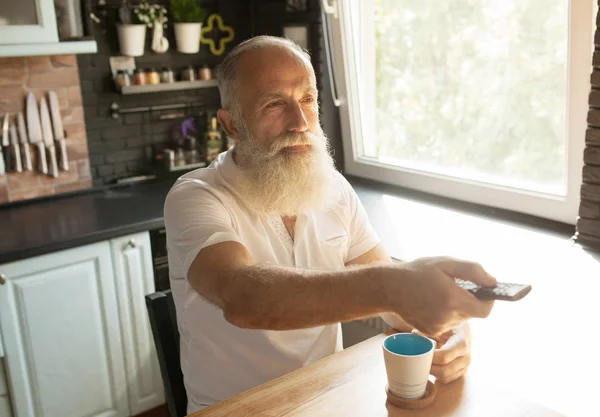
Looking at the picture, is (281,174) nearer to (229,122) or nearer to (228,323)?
(229,122)

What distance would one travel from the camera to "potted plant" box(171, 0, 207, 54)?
111 inches

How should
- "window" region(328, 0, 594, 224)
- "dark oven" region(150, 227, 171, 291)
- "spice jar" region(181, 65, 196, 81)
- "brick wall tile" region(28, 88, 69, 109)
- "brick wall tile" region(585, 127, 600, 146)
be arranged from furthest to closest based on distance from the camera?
"spice jar" region(181, 65, 196, 81) < "brick wall tile" region(28, 88, 69, 109) < "dark oven" region(150, 227, 171, 291) < "window" region(328, 0, 594, 224) < "brick wall tile" region(585, 127, 600, 146)

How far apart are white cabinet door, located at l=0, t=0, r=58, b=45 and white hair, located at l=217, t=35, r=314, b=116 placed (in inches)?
43.7

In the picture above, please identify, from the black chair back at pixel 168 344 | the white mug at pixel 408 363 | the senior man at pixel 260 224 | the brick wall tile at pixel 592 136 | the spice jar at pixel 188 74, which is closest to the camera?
the white mug at pixel 408 363

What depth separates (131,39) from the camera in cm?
270

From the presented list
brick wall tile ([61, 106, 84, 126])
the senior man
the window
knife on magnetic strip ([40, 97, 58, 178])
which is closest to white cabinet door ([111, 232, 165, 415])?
knife on magnetic strip ([40, 97, 58, 178])

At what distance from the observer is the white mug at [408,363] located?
102cm

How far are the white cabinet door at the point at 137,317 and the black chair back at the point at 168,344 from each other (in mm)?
943

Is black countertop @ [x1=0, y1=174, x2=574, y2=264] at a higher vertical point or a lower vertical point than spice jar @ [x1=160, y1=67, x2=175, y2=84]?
→ lower

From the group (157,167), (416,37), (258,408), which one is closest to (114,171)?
(157,167)

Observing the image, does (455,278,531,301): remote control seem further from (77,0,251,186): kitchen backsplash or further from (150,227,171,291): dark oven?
(77,0,251,186): kitchen backsplash

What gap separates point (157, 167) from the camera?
2955mm

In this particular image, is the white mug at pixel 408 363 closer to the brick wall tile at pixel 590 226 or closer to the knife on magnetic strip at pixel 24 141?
the brick wall tile at pixel 590 226

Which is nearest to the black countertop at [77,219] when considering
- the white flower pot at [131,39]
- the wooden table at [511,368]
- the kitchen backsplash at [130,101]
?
the kitchen backsplash at [130,101]
